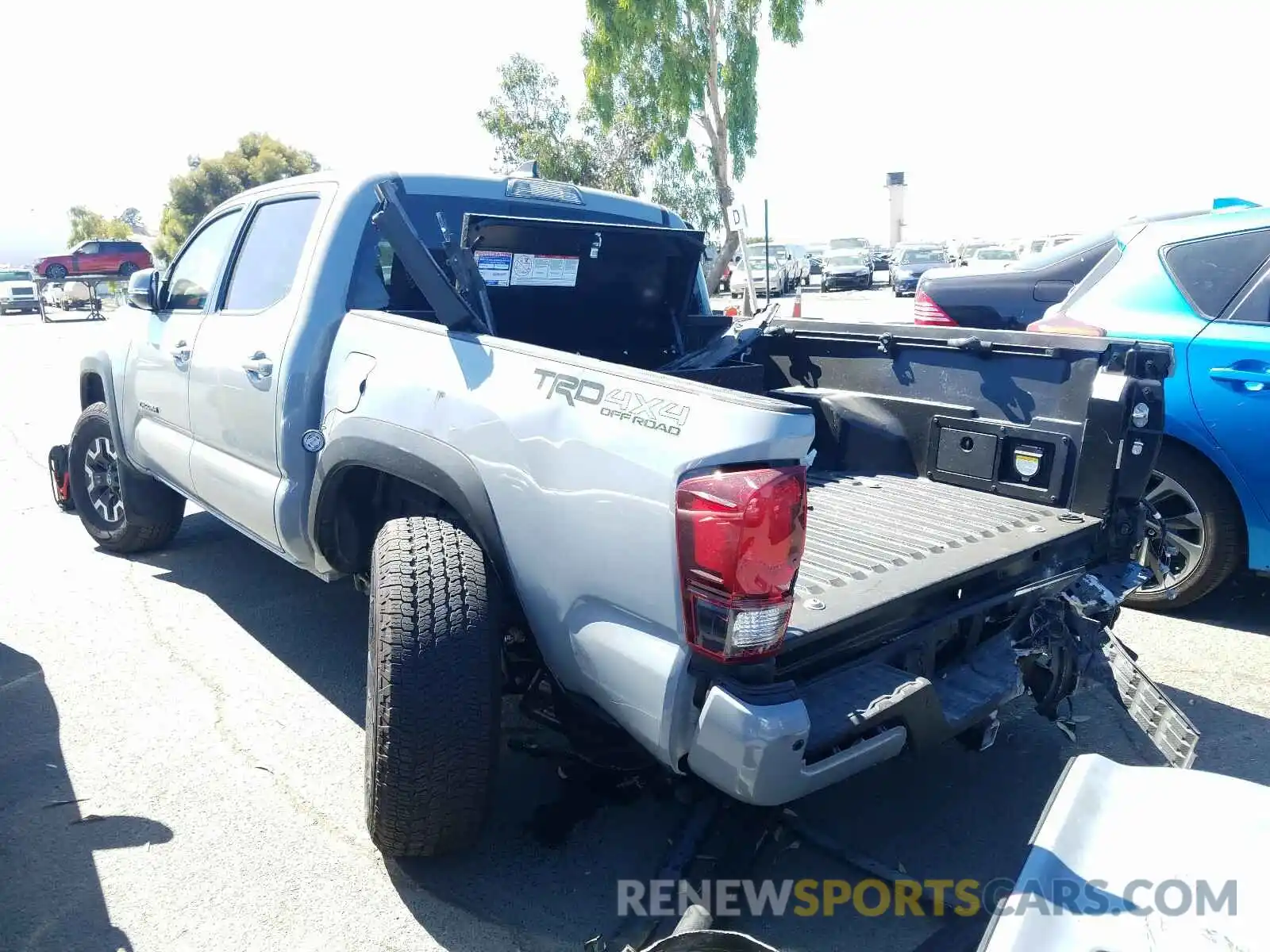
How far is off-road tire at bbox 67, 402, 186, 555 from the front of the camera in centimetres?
541

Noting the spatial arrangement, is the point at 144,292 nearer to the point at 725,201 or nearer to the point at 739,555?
the point at 739,555

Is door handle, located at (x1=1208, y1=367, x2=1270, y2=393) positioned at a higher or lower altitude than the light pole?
lower

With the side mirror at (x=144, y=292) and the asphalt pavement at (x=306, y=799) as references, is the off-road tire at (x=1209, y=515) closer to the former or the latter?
the asphalt pavement at (x=306, y=799)

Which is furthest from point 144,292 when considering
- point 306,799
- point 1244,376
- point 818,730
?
point 1244,376

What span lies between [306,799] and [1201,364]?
167 inches

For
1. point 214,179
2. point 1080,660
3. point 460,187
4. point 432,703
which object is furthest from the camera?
point 214,179

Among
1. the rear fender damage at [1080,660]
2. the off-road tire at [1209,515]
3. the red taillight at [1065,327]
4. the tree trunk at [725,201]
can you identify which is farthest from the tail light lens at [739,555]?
the tree trunk at [725,201]

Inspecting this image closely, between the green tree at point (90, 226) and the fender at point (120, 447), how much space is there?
6185 cm

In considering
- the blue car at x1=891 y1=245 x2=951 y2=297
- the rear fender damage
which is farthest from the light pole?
the rear fender damage

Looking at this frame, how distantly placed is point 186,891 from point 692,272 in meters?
3.09

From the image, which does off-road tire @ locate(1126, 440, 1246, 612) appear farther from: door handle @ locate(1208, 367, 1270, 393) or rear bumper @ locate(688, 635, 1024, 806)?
rear bumper @ locate(688, 635, 1024, 806)

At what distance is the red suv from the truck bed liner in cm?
3884

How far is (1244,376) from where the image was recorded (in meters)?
4.23

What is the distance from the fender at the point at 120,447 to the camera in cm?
517
